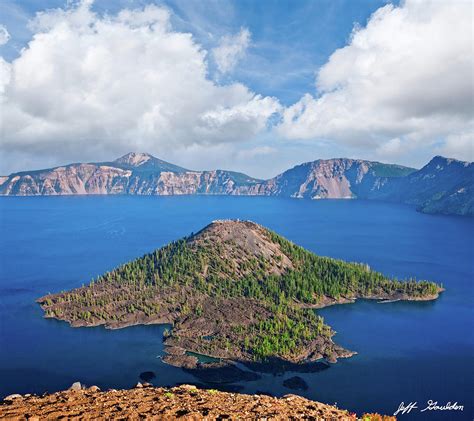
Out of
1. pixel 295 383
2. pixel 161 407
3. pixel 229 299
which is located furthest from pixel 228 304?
pixel 161 407

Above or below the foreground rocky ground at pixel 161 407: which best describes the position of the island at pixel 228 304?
below

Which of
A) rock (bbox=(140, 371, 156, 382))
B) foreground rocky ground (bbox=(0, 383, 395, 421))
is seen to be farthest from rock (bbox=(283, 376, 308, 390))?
foreground rocky ground (bbox=(0, 383, 395, 421))

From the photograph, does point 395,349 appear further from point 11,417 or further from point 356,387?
point 11,417

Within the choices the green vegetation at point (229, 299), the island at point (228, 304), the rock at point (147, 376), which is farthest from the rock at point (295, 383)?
the rock at point (147, 376)

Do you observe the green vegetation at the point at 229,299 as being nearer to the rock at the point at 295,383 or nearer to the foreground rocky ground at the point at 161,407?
the rock at the point at 295,383

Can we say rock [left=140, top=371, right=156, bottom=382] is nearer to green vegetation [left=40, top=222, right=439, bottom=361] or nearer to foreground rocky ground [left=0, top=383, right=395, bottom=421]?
green vegetation [left=40, top=222, right=439, bottom=361]
